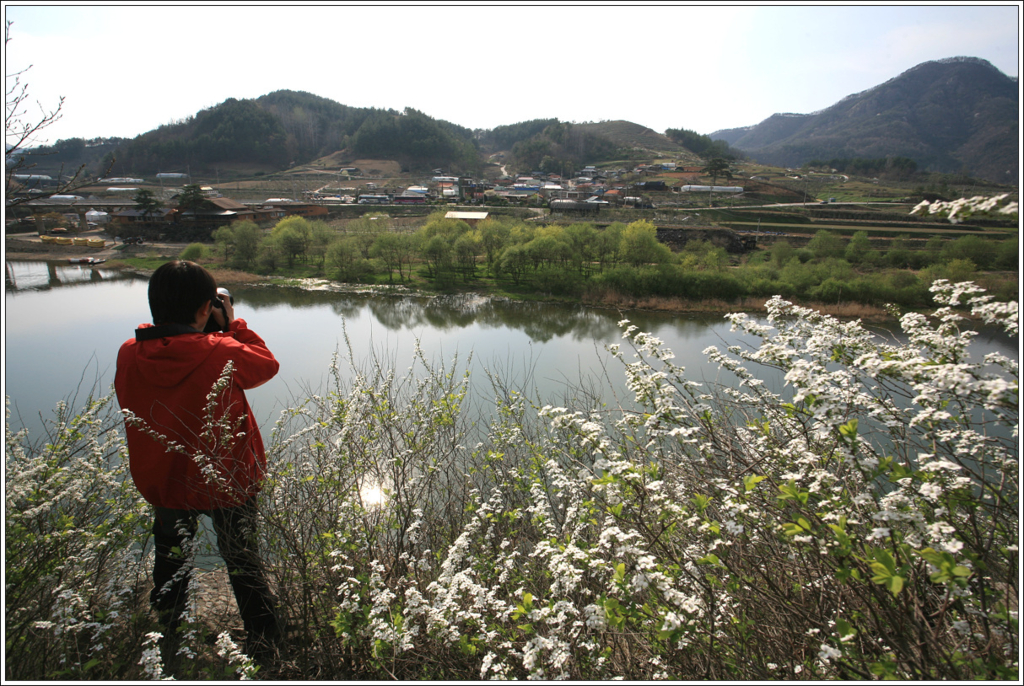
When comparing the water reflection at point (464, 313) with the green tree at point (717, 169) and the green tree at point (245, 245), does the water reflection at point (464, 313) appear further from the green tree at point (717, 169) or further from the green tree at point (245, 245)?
the green tree at point (717, 169)

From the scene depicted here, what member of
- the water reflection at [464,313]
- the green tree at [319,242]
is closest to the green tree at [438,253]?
the water reflection at [464,313]

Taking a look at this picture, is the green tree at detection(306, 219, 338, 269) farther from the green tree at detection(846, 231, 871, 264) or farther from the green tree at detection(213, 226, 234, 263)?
the green tree at detection(846, 231, 871, 264)

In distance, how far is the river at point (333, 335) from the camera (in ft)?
26.0

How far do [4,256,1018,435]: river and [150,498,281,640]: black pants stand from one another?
393 centimetres

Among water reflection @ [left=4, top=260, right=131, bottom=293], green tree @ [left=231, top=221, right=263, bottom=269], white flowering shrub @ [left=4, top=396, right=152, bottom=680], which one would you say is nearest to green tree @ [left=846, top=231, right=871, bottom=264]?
white flowering shrub @ [left=4, top=396, right=152, bottom=680]

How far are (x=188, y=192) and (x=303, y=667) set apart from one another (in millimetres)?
36786

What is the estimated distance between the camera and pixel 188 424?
1.73 m

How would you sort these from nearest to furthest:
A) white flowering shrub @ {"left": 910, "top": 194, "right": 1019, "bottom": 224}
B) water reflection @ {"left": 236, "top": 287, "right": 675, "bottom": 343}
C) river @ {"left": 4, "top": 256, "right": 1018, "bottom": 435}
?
white flowering shrub @ {"left": 910, "top": 194, "right": 1019, "bottom": 224} < river @ {"left": 4, "top": 256, "right": 1018, "bottom": 435} < water reflection @ {"left": 236, "top": 287, "right": 675, "bottom": 343}

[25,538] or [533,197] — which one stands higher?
[533,197]

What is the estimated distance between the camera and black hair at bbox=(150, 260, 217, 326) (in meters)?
1.68

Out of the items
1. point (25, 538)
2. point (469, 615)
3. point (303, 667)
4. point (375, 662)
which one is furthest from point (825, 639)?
point (25, 538)

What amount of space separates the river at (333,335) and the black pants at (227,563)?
12.9 feet

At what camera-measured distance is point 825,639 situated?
136 centimetres

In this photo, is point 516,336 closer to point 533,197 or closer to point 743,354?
point 743,354
